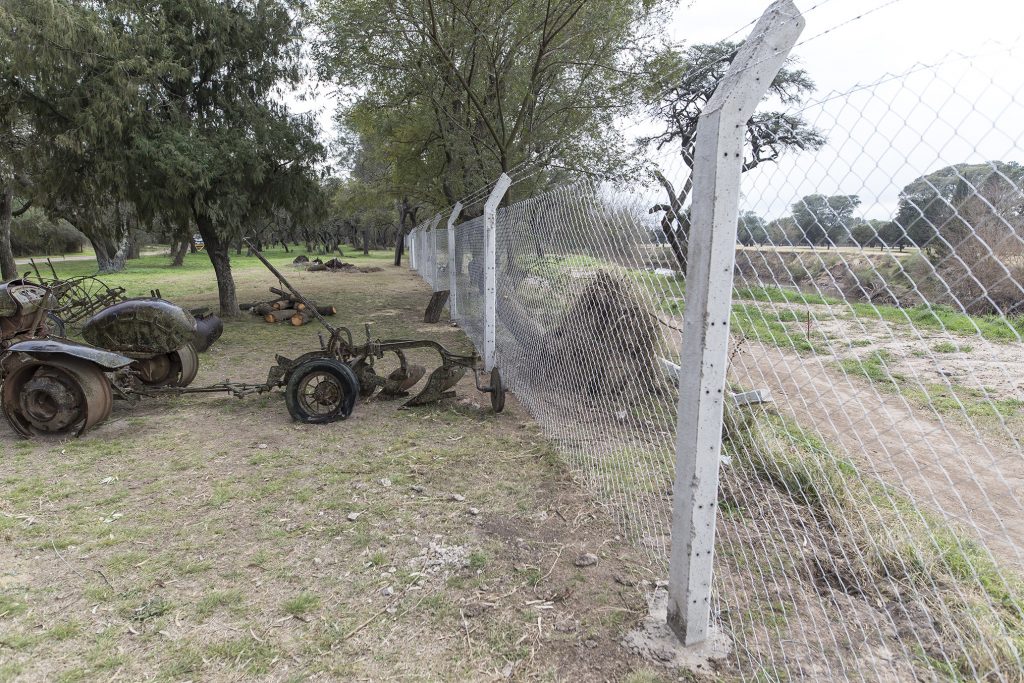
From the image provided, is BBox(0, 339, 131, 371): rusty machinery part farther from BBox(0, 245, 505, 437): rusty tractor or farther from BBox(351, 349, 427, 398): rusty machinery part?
BBox(351, 349, 427, 398): rusty machinery part

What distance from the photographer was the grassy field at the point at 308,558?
2.49 meters

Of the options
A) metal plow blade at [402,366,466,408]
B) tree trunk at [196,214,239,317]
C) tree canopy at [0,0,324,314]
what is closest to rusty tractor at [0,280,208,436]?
metal plow blade at [402,366,466,408]

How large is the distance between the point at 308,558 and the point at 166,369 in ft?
14.4

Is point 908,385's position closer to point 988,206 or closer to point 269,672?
point 988,206

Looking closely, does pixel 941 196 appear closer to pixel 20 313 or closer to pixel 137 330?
pixel 137 330

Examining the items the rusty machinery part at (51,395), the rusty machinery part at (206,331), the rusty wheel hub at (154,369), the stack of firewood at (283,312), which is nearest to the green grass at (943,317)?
the rusty machinery part at (51,395)

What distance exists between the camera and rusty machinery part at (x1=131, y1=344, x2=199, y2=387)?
21.3 ft

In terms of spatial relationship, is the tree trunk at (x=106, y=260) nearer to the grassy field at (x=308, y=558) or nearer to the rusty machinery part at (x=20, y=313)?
the rusty machinery part at (x=20, y=313)

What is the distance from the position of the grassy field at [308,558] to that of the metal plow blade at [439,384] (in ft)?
1.81

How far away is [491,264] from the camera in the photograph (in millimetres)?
6570

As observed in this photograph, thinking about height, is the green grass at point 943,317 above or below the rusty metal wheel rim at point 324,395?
→ above

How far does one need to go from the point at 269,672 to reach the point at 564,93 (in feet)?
44.3

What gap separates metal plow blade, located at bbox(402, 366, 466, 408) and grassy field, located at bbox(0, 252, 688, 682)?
551mm

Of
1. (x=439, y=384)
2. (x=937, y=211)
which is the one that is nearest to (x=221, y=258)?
(x=439, y=384)
